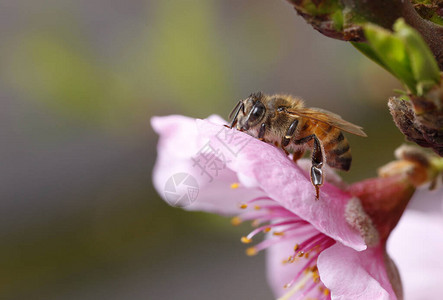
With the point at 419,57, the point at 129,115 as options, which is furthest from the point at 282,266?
the point at 129,115

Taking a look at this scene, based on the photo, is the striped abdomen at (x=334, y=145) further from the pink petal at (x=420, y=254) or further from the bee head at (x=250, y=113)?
the pink petal at (x=420, y=254)

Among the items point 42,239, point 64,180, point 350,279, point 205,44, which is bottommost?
point 42,239

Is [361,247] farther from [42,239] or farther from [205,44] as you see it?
[42,239]

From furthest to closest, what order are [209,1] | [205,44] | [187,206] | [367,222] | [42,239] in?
[42,239] → [209,1] → [205,44] → [187,206] → [367,222]

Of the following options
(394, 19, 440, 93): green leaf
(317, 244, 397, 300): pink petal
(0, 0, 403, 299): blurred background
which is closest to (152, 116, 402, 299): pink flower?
(317, 244, 397, 300): pink petal

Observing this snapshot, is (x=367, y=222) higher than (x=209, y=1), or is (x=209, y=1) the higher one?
(x=209, y=1)

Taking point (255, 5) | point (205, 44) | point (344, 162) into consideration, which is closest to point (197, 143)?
point (344, 162)

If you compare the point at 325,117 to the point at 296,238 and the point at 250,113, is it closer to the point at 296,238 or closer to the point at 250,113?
the point at 250,113
